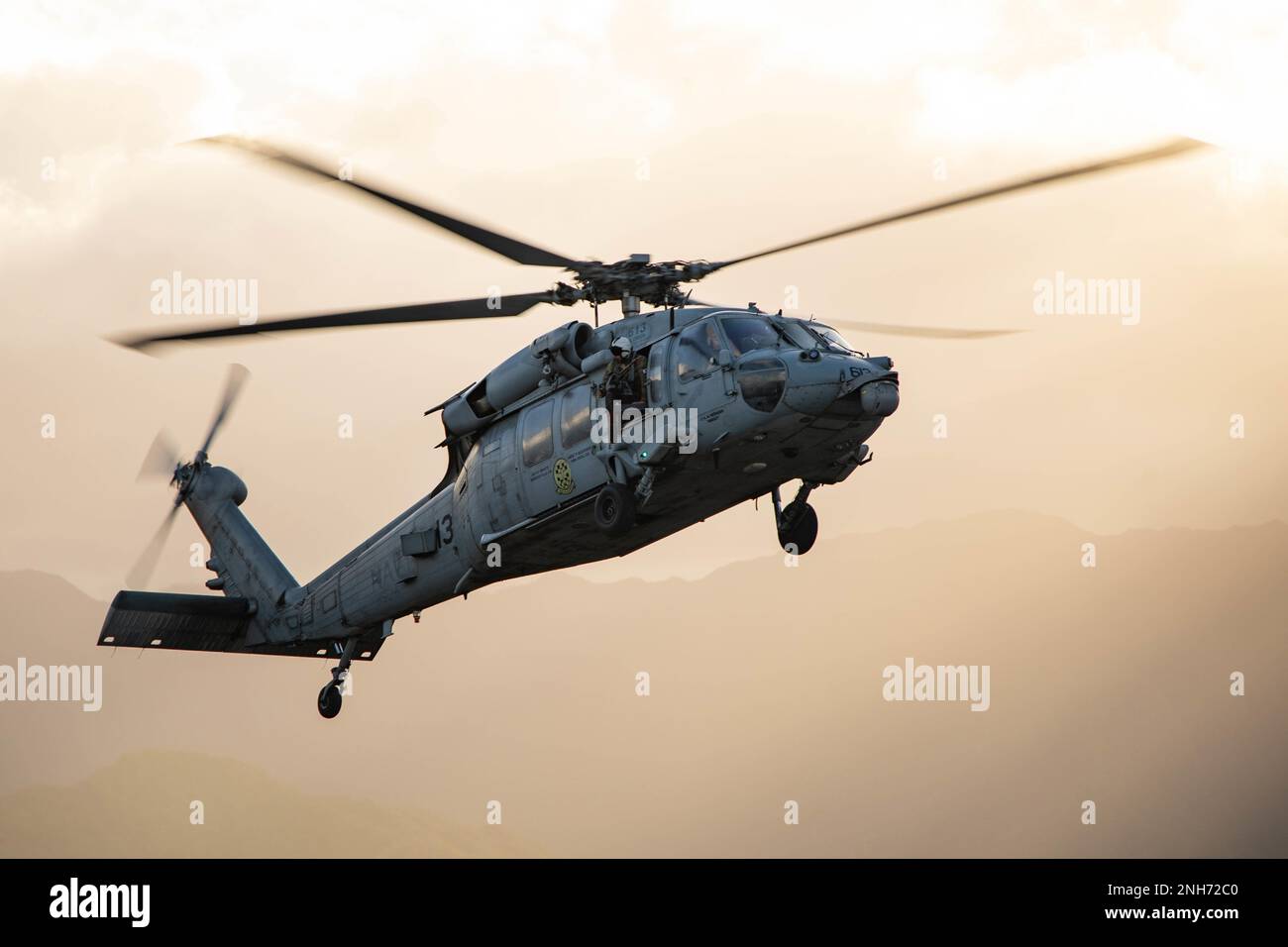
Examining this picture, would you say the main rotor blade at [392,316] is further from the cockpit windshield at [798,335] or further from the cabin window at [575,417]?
the cockpit windshield at [798,335]

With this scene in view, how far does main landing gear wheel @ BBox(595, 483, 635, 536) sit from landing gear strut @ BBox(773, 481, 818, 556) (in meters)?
2.44

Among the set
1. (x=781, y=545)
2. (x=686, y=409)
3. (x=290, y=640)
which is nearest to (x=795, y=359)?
(x=686, y=409)

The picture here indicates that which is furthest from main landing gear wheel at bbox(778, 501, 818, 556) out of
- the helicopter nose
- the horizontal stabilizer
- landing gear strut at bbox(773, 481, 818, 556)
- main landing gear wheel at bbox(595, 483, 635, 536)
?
the horizontal stabilizer

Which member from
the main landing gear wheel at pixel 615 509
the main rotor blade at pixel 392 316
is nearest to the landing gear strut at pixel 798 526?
the main landing gear wheel at pixel 615 509

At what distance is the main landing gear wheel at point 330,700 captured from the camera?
28188 mm

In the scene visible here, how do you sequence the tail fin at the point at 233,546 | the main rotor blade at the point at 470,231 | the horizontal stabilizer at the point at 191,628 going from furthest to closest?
1. the tail fin at the point at 233,546
2. the horizontal stabilizer at the point at 191,628
3. the main rotor blade at the point at 470,231

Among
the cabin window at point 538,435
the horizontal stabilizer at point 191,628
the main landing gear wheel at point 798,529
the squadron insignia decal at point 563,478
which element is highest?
the cabin window at point 538,435

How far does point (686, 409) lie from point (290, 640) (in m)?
11.4

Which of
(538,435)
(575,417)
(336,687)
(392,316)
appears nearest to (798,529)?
(575,417)

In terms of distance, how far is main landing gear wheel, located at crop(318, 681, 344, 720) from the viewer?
92.5ft

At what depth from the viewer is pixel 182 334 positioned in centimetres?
2123

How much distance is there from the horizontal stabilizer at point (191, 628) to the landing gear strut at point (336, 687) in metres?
0.17

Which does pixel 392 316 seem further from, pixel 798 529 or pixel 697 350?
pixel 798 529

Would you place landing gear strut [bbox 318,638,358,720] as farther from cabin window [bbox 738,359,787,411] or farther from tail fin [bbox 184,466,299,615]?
cabin window [bbox 738,359,787,411]
